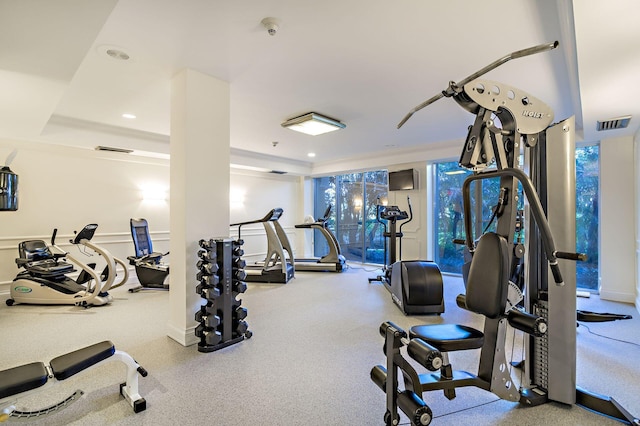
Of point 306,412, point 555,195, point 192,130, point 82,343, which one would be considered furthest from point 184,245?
point 555,195

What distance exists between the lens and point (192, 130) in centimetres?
295

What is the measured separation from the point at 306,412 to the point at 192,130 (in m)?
2.55

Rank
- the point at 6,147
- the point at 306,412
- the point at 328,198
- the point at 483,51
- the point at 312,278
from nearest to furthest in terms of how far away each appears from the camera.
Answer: the point at 306,412 < the point at 483,51 < the point at 6,147 < the point at 312,278 < the point at 328,198

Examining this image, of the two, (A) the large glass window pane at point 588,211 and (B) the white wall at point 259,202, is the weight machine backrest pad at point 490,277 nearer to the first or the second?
(A) the large glass window pane at point 588,211

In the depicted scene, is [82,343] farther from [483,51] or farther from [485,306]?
[483,51]

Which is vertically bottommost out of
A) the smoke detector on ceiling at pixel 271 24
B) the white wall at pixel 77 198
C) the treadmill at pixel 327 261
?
the treadmill at pixel 327 261

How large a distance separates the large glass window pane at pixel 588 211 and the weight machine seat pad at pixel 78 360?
Result: 629cm

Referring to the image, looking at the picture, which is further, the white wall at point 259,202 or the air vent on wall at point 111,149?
the white wall at point 259,202

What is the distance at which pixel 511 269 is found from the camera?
1960 mm

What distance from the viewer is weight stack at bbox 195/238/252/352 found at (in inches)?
110

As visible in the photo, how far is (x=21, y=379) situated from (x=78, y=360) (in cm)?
26

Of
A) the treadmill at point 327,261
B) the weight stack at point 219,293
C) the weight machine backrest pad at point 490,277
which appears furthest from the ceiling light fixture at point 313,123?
the weight machine backrest pad at point 490,277

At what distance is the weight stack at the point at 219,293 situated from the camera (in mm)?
2787

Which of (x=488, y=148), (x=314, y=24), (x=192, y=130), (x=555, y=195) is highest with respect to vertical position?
(x=314, y=24)
